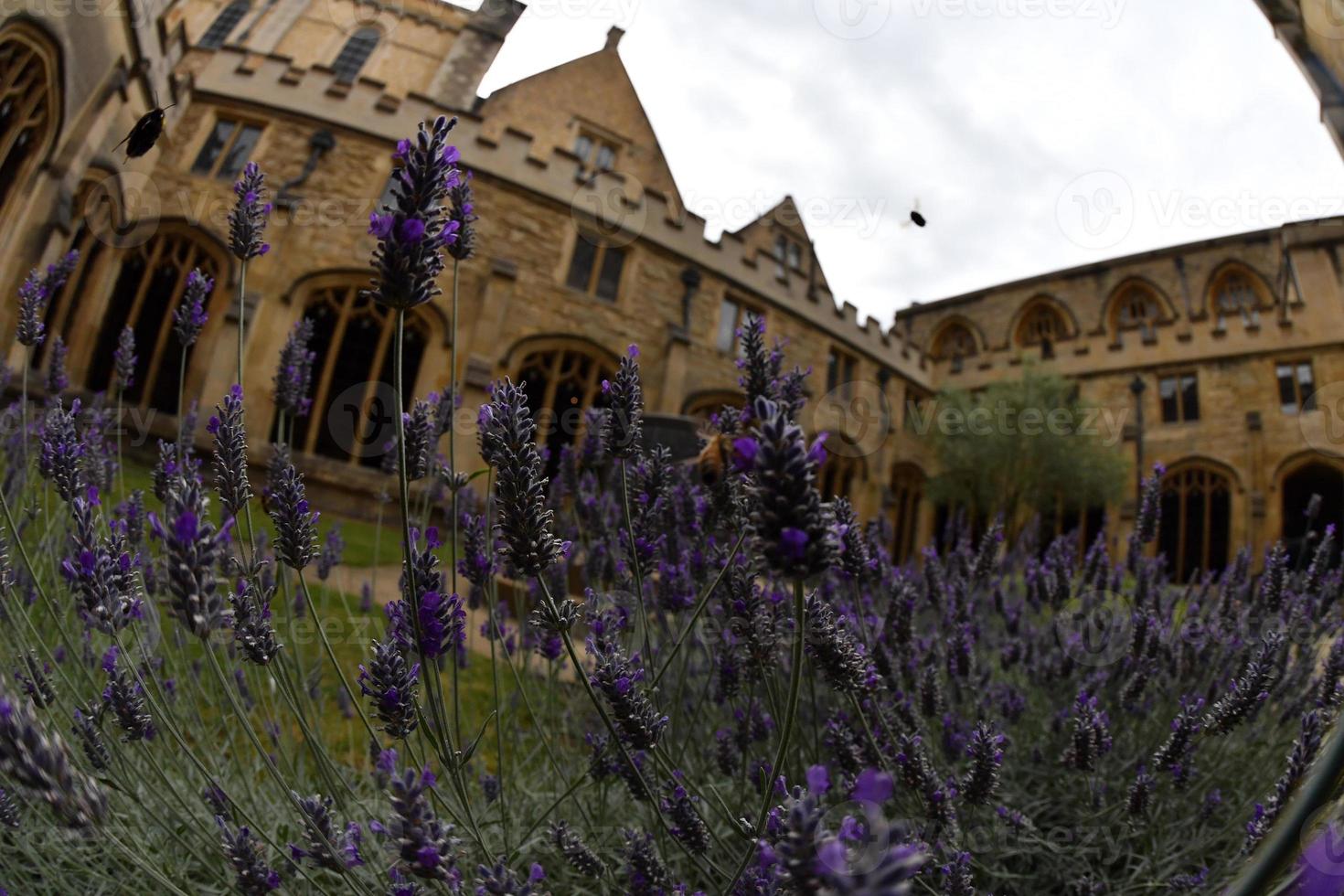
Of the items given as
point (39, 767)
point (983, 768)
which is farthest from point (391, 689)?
point (983, 768)

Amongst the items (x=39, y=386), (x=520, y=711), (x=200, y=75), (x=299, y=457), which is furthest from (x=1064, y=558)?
(x=200, y=75)

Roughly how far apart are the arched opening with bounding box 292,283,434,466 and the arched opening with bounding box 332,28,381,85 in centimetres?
1082

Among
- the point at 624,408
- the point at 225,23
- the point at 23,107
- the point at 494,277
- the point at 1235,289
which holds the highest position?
the point at 225,23

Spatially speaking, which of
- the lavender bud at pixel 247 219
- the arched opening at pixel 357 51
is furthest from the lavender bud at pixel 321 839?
the arched opening at pixel 357 51

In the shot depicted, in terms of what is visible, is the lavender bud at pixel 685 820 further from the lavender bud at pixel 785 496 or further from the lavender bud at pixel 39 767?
the lavender bud at pixel 39 767

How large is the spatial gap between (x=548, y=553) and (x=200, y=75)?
16.8m

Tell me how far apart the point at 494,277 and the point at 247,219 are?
1136 centimetres

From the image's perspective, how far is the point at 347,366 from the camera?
12.0 metres

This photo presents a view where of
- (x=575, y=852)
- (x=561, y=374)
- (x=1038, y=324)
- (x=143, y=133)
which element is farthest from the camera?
(x=1038, y=324)

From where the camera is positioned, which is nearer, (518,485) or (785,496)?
(785,496)

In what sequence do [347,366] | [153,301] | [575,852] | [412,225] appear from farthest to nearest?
[347,366] < [153,301] < [575,852] < [412,225]

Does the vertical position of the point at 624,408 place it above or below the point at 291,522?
above

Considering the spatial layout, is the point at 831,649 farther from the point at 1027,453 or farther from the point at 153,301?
the point at 1027,453

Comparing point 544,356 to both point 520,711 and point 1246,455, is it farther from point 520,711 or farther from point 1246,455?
point 1246,455
